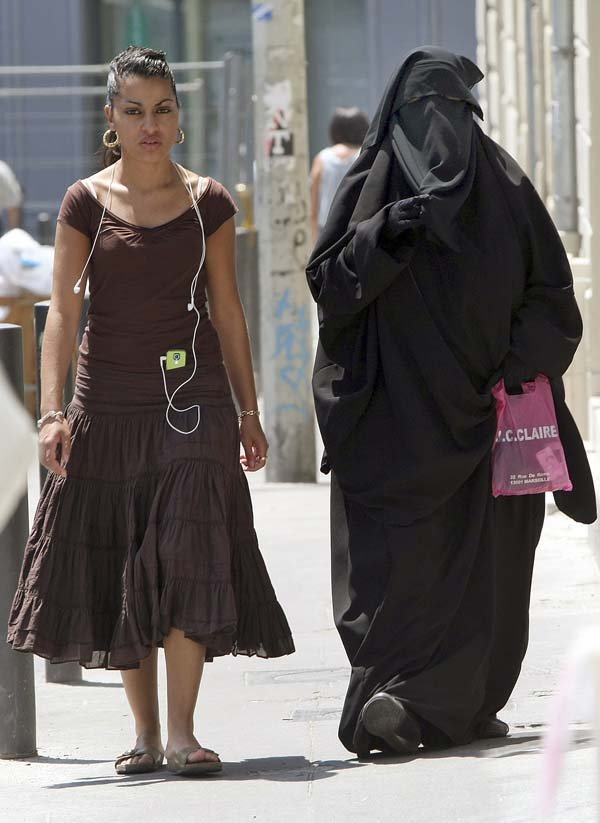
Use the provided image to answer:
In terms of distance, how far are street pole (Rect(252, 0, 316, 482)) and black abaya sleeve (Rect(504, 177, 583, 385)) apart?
4.57 meters

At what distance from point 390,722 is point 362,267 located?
112 centimetres

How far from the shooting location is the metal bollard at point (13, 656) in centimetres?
465

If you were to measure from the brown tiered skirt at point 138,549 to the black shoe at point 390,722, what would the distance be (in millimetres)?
311

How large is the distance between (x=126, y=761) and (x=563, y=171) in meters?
5.61

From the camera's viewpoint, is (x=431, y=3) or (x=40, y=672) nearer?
(x=40, y=672)

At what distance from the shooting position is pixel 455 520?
14.8ft

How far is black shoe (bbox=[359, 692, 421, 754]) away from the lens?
14.2ft

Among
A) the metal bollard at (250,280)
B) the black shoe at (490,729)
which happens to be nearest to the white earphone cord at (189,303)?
the black shoe at (490,729)

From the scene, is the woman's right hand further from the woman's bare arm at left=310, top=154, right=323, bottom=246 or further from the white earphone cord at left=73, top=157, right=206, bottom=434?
the woman's bare arm at left=310, top=154, right=323, bottom=246

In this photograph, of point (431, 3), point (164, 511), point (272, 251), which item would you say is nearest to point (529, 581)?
point (164, 511)

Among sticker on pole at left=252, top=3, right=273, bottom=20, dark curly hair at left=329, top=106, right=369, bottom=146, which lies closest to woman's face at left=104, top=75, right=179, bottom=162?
sticker on pole at left=252, top=3, right=273, bottom=20

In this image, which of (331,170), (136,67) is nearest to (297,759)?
(136,67)

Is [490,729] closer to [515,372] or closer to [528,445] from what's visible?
[528,445]

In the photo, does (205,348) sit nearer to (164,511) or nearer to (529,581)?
(164,511)
